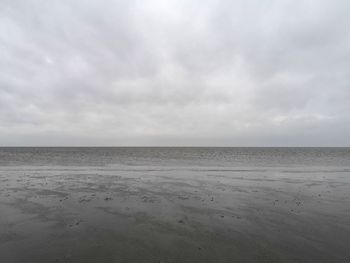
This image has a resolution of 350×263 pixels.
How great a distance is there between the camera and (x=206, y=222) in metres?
11.2

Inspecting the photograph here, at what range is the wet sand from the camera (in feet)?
26.0

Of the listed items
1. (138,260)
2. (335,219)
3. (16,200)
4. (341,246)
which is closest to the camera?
(138,260)

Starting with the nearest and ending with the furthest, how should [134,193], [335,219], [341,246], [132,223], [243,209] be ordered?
[341,246] < [132,223] < [335,219] < [243,209] < [134,193]

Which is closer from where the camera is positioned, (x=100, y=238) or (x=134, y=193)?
(x=100, y=238)

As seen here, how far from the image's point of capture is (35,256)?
7.63m

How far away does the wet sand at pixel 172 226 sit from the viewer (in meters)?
7.93

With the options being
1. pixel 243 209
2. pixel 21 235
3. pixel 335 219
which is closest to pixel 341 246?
pixel 335 219

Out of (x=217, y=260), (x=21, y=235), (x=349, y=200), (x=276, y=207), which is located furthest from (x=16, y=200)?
(x=349, y=200)

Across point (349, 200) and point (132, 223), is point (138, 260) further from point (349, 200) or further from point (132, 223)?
point (349, 200)

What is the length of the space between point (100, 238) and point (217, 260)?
14.1 feet

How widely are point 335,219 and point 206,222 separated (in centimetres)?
614

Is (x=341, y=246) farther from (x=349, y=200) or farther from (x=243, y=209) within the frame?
(x=349, y=200)

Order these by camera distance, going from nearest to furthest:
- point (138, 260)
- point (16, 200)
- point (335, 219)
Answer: point (138, 260) < point (335, 219) < point (16, 200)

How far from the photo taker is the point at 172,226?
34.9 feet
